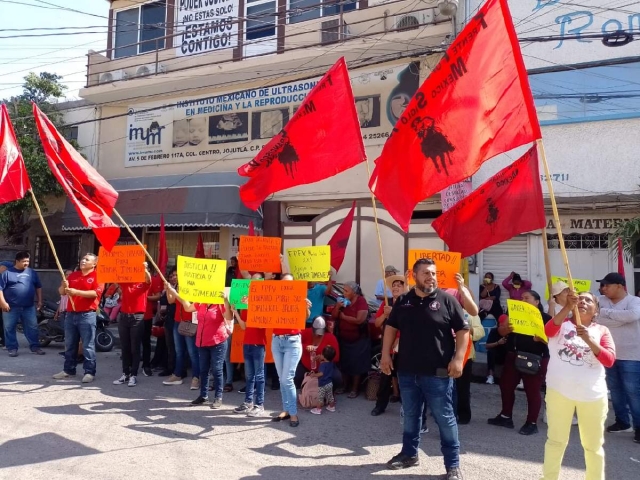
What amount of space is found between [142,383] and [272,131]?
8.71m

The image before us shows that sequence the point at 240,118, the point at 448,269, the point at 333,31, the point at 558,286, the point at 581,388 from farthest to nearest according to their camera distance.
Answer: the point at 240,118 < the point at 333,31 < the point at 558,286 < the point at 448,269 < the point at 581,388

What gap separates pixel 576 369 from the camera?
3.92 metres

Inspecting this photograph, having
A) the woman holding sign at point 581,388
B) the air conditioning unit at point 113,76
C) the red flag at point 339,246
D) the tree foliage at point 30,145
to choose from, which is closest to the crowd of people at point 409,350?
the woman holding sign at point 581,388

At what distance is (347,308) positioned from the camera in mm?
7582

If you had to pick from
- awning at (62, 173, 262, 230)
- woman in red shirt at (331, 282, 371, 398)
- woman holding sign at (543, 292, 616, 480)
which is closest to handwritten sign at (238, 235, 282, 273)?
woman in red shirt at (331, 282, 371, 398)

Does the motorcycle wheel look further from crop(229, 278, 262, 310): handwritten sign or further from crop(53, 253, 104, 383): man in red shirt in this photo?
crop(229, 278, 262, 310): handwritten sign

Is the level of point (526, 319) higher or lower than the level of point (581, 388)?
higher

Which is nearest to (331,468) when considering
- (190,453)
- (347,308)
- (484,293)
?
(190,453)

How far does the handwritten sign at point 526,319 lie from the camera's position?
518 cm

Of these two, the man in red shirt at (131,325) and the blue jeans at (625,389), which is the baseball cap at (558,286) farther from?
the man in red shirt at (131,325)

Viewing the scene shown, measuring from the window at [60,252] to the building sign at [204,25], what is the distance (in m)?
6.74

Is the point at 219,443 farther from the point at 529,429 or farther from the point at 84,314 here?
the point at 84,314

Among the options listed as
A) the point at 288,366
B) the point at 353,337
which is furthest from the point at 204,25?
the point at 288,366

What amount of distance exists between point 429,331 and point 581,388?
3.75ft
